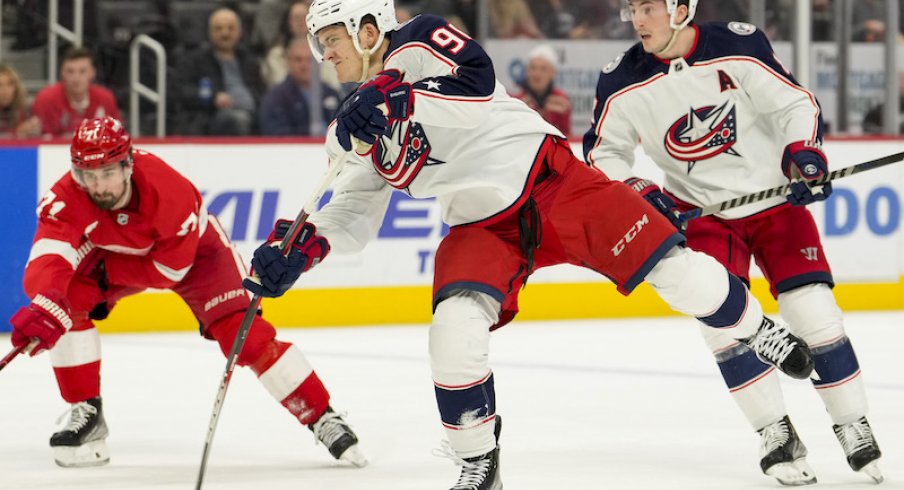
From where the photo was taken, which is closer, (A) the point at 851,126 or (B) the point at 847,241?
(B) the point at 847,241

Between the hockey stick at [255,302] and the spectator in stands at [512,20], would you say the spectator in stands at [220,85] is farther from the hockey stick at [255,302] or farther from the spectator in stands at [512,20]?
the hockey stick at [255,302]

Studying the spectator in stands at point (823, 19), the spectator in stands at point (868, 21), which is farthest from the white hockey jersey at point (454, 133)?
the spectator in stands at point (868, 21)

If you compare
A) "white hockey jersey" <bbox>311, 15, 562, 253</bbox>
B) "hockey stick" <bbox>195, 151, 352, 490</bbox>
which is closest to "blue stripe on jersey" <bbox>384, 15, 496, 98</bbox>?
"white hockey jersey" <bbox>311, 15, 562, 253</bbox>

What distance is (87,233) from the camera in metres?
3.71

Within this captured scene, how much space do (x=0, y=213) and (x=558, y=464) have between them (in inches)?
133

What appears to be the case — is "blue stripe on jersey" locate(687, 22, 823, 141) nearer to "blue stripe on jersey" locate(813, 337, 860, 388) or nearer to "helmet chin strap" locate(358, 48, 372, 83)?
"blue stripe on jersey" locate(813, 337, 860, 388)

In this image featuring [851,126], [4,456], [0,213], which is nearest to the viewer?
[4,456]

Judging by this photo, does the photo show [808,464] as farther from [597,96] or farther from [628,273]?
[597,96]

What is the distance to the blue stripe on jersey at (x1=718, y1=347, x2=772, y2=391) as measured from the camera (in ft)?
11.5

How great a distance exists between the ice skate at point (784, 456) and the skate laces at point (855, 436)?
0.31 ft

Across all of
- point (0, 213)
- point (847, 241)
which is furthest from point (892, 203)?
point (0, 213)

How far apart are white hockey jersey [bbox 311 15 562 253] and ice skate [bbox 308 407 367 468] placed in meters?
0.71

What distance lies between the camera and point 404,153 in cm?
317

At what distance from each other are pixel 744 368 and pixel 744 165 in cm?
49
